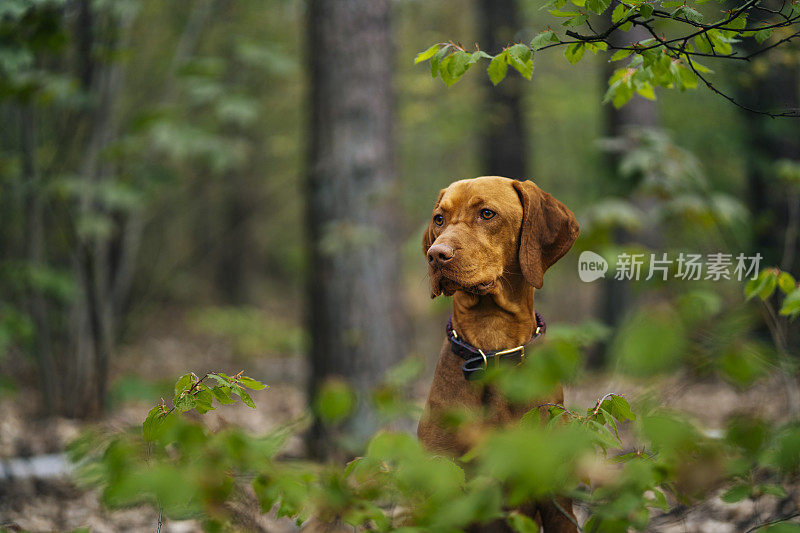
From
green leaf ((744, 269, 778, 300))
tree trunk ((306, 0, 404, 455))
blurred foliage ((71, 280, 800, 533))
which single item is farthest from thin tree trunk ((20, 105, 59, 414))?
green leaf ((744, 269, 778, 300))

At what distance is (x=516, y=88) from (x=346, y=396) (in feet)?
24.3

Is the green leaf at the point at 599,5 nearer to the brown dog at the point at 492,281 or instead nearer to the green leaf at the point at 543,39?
the green leaf at the point at 543,39

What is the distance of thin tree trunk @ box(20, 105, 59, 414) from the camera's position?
5.00m

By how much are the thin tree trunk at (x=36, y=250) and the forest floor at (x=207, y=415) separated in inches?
14.4

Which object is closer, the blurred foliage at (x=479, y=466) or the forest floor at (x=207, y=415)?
the blurred foliage at (x=479, y=466)

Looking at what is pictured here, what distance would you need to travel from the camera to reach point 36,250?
5.48m

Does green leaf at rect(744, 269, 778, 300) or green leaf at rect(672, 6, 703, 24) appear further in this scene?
green leaf at rect(744, 269, 778, 300)

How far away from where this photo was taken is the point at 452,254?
1.83 meters

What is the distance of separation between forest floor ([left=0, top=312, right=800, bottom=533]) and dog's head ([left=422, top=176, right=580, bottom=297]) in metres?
0.52

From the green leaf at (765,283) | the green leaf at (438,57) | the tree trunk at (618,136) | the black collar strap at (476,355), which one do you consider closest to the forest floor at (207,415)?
the black collar strap at (476,355)

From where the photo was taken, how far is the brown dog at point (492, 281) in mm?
1929

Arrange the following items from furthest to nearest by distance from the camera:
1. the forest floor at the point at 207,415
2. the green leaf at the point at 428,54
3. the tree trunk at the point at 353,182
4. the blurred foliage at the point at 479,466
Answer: the tree trunk at the point at 353,182 < the forest floor at the point at 207,415 < the green leaf at the point at 428,54 < the blurred foliage at the point at 479,466

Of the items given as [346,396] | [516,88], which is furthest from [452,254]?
[516,88]

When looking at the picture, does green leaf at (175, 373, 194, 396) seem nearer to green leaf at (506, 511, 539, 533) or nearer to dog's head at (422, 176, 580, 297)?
dog's head at (422, 176, 580, 297)
